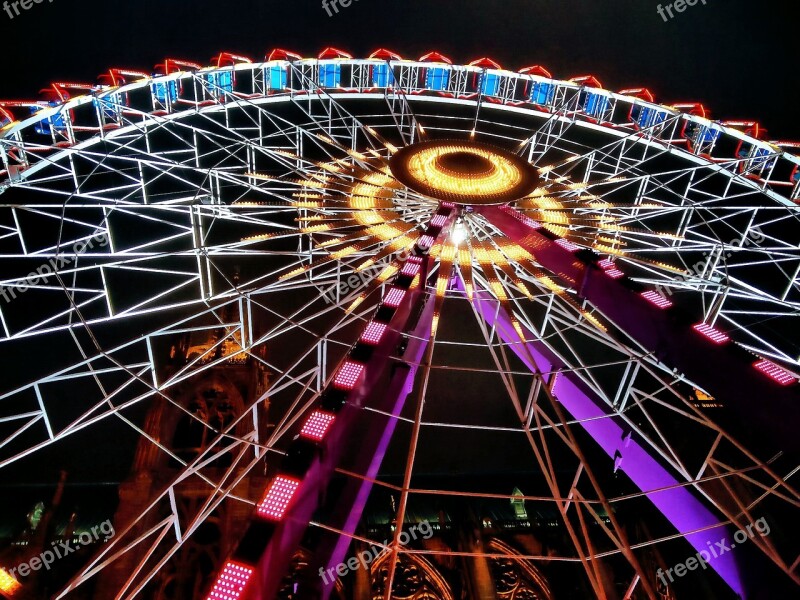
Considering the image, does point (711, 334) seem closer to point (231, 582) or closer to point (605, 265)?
point (605, 265)

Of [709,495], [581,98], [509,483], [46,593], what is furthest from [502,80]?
[46,593]

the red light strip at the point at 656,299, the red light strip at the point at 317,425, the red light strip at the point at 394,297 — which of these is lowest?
the red light strip at the point at 317,425

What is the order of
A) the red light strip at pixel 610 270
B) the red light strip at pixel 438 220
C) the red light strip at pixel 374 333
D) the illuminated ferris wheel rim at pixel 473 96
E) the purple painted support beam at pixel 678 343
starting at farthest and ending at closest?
the illuminated ferris wheel rim at pixel 473 96 < the red light strip at pixel 438 220 < the red light strip at pixel 610 270 < the red light strip at pixel 374 333 < the purple painted support beam at pixel 678 343

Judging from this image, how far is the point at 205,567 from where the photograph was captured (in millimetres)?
19484

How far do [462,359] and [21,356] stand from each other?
17.1 m

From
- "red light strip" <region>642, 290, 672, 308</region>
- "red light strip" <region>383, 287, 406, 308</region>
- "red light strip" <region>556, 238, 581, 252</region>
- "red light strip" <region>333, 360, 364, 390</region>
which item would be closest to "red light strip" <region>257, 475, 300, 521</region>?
"red light strip" <region>333, 360, 364, 390</region>

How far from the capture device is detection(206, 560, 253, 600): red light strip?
268 inches

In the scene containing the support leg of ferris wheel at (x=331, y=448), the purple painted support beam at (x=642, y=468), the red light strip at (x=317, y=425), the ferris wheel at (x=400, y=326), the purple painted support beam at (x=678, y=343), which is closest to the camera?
the support leg of ferris wheel at (x=331, y=448)

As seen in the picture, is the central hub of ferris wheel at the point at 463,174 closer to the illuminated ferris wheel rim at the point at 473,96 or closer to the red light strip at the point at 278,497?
the illuminated ferris wheel rim at the point at 473,96

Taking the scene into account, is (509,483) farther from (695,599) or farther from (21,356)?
(21,356)

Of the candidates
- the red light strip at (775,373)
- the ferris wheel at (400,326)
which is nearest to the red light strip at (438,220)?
the ferris wheel at (400,326)

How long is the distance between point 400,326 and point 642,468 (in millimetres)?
7006

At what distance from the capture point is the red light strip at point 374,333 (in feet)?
37.8

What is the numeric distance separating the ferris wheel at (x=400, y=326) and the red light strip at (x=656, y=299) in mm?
53
